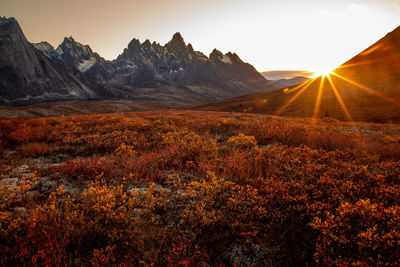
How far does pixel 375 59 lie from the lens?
193 ft

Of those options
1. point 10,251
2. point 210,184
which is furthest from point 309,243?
point 10,251

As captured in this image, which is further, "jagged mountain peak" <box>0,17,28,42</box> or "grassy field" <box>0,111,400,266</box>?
"jagged mountain peak" <box>0,17,28,42</box>

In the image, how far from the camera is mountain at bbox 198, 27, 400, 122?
33938mm

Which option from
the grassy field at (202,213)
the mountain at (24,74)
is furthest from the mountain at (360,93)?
the mountain at (24,74)

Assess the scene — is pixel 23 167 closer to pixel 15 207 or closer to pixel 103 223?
pixel 15 207

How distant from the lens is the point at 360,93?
4388 cm

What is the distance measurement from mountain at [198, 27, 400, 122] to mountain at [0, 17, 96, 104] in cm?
15046

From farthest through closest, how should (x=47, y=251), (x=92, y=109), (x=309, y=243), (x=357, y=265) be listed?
1. (x=92, y=109)
2. (x=309, y=243)
3. (x=47, y=251)
4. (x=357, y=265)

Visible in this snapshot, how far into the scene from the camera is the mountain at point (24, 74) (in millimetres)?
117438

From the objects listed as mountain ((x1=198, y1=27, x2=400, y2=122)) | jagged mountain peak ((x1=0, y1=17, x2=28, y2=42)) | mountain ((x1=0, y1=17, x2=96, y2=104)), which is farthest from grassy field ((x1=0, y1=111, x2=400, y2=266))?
jagged mountain peak ((x1=0, y1=17, x2=28, y2=42))

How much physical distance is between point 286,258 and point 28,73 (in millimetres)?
186650

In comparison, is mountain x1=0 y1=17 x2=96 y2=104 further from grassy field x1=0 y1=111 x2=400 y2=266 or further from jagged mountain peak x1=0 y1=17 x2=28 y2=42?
grassy field x1=0 y1=111 x2=400 y2=266

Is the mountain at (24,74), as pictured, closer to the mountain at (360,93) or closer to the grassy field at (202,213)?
the mountain at (360,93)

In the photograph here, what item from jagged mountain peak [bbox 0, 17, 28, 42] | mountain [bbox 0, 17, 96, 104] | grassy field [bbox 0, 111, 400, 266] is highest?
jagged mountain peak [bbox 0, 17, 28, 42]
